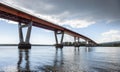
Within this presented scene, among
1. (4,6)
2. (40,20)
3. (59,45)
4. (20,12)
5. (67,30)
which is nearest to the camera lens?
(4,6)

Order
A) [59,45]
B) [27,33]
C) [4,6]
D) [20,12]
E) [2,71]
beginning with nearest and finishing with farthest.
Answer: [2,71] → [4,6] → [20,12] → [27,33] → [59,45]

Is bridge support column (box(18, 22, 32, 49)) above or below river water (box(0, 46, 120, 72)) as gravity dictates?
above

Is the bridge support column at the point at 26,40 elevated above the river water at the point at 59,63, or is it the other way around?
the bridge support column at the point at 26,40

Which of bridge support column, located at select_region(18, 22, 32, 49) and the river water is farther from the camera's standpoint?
bridge support column, located at select_region(18, 22, 32, 49)

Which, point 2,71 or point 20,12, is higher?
point 20,12

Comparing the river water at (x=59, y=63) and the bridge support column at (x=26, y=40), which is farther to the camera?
the bridge support column at (x=26, y=40)

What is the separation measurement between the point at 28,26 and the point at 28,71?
61059 mm

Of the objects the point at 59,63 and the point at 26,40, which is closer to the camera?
the point at 59,63

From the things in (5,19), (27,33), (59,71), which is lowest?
(59,71)

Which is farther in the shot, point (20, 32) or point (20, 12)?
point (20, 32)

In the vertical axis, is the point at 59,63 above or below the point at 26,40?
below

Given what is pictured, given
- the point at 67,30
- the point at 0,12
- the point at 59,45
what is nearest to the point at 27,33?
the point at 0,12

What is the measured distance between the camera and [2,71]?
512 inches

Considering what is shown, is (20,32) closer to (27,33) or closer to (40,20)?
(27,33)
